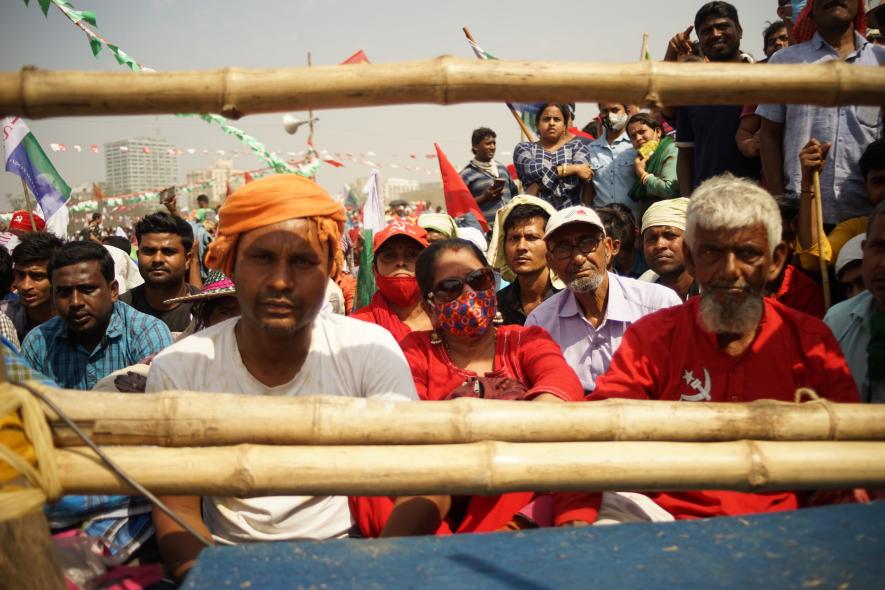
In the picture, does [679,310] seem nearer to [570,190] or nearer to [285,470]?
[285,470]

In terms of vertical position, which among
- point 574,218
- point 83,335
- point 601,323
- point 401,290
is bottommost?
point 83,335

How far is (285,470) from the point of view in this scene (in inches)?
54.2

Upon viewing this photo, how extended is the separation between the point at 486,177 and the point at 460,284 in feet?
17.6

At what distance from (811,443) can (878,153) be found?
279cm

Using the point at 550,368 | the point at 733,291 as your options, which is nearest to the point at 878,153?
the point at 733,291

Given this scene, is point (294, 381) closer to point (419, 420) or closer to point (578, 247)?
point (419, 420)

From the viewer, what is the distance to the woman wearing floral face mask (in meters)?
6.31

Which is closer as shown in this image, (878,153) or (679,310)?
(679,310)

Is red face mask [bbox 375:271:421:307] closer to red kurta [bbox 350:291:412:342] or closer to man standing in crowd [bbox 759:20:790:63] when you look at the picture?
red kurta [bbox 350:291:412:342]

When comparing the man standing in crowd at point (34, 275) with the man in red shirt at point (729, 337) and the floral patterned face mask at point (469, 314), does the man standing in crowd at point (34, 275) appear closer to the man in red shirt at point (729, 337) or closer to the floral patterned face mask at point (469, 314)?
the floral patterned face mask at point (469, 314)

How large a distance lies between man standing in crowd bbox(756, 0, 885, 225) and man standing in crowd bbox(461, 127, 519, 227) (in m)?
4.20

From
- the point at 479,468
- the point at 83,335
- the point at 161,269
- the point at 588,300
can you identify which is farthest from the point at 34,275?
the point at 479,468

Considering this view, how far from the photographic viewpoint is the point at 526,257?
4.58 metres

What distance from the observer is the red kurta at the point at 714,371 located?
2.15 m
